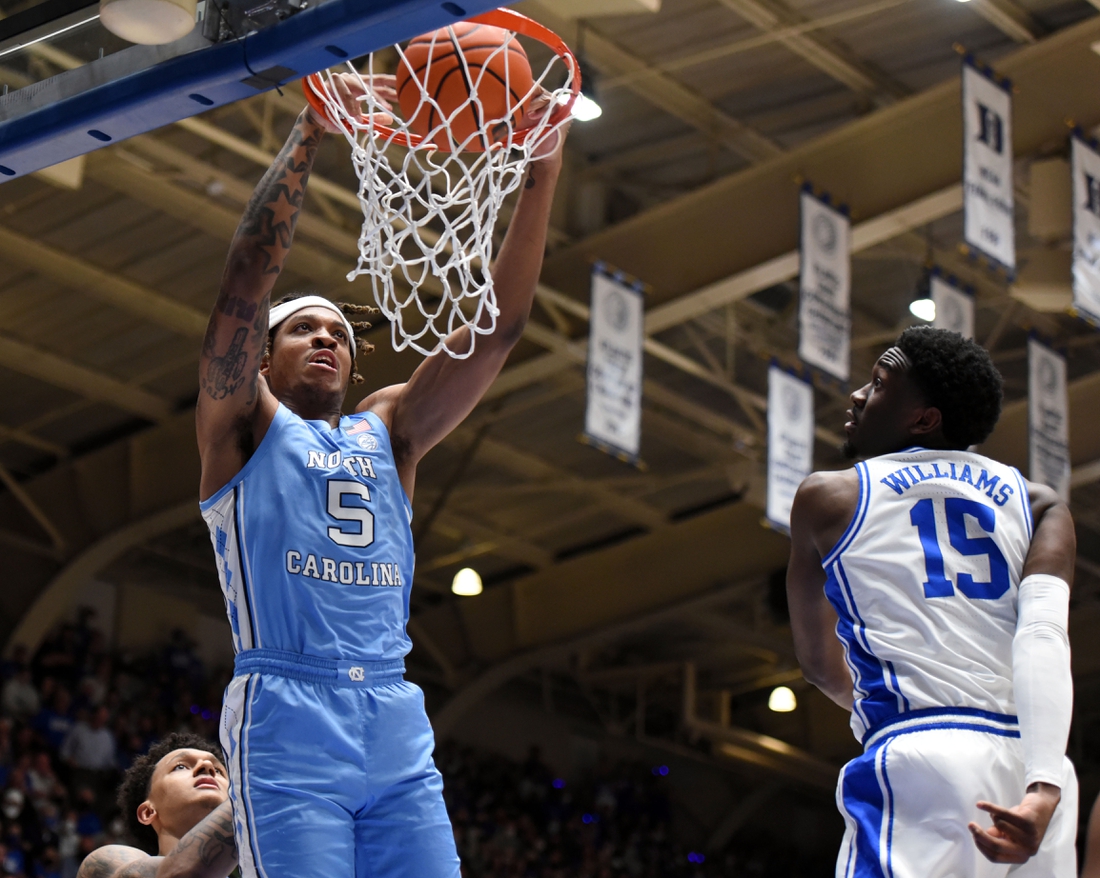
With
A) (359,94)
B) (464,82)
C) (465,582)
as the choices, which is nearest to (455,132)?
(464,82)

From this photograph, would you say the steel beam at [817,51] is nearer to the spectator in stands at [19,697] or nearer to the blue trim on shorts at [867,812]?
the spectator in stands at [19,697]

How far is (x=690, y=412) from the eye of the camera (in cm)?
1788

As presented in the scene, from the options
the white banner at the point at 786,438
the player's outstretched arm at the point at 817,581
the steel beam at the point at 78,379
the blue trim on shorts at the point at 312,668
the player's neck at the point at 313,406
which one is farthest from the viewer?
the steel beam at the point at 78,379

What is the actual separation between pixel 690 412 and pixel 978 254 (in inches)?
279

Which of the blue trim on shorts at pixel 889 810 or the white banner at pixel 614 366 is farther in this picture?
the white banner at pixel 614 366

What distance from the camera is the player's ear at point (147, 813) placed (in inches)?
189

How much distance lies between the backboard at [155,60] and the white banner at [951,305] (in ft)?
29.9

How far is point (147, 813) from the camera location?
4.83 meters

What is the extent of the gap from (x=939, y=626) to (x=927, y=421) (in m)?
0.50

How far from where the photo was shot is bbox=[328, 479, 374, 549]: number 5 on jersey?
3.65m

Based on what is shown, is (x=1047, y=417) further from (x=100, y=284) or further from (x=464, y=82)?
(x=464, y=82)

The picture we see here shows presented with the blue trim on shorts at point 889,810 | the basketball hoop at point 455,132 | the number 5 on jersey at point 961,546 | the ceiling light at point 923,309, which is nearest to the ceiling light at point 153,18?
the basketball hoop at point 455,132

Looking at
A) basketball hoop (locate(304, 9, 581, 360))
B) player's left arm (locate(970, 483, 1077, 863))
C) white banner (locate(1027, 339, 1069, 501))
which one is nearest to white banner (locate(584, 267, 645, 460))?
white banner (locate(1027, 339, 1069, 501))

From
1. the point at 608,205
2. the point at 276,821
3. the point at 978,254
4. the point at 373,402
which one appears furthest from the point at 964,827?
the point at 608,205
